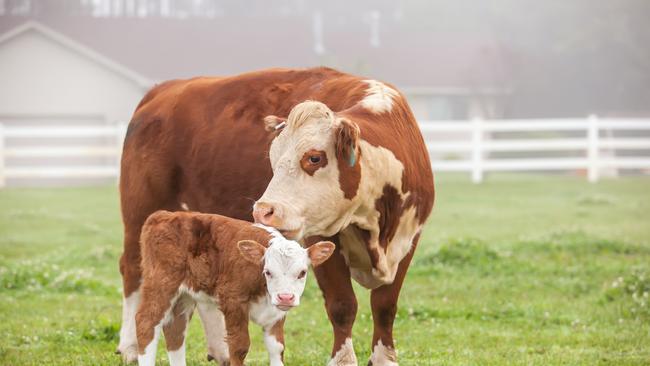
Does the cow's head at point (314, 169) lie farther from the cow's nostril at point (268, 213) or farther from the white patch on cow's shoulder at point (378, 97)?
the white patch on cow's shoulder at point (378, 97)

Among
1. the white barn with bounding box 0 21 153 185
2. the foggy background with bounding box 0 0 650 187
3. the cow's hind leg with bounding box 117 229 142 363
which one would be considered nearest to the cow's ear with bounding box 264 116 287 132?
the cow's hind leg with bounding box 117 229 142 363

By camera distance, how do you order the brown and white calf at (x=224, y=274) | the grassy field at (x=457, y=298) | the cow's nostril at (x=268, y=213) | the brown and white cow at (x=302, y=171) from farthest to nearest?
the grassy field at (x=457, y=298), the brown and white cow at (x=302, y=171), the cow's nostril at (x=268, y=213), the brown and white calf at (x=224, y=274)

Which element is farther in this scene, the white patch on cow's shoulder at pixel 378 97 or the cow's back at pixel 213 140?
the cow's back at pixel 213 140

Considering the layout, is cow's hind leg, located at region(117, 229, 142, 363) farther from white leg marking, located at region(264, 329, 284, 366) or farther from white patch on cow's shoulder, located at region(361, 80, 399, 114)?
white patch on cow's shoulder, located at region(361, 80, 399, 114)

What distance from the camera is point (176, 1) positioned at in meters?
71.4

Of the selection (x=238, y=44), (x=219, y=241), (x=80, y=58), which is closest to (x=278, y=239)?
(x=219, y=241)

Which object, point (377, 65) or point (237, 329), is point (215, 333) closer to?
point (237, 329)

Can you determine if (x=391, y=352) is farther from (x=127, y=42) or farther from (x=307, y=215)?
(x=127, y=42)

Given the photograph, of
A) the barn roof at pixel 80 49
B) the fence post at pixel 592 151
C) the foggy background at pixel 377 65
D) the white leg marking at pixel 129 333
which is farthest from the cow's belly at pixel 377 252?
the barn roof at pixel 80 49

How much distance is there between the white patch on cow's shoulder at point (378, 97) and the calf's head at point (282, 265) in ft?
5.44

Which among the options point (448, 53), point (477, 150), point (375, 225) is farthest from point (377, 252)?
point (448, 53)

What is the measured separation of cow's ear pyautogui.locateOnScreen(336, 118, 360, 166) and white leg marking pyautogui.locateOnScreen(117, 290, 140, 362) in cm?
223

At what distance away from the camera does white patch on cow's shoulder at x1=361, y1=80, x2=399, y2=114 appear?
701 centimetres

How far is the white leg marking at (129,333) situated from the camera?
24.4 ft
